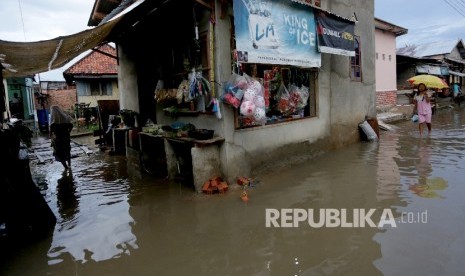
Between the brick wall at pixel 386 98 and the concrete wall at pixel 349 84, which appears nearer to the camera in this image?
the concrete wall at pixel 349 84

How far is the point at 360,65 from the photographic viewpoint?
35.1 feet

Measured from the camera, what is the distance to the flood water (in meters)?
3.59

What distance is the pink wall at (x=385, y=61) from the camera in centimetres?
1983

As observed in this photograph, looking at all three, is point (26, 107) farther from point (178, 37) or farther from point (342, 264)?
point (342, 264)

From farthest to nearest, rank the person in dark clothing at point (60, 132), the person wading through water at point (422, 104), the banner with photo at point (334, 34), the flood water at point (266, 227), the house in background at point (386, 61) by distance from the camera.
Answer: the house in background at point (386, 61), the person wading through water at point (422, 104), the person in dark clothing at point (60, 132), the banner with photo at point (334, 34), the flood water at point (266, 227)

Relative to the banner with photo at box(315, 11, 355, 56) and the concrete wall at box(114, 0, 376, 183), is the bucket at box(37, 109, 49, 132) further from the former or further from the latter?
the banner with photo at box(315, 11, 355, 56)

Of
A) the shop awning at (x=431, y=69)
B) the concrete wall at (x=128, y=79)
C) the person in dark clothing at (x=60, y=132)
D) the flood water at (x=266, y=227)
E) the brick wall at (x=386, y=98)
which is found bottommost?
the flood water at (x=266, y=227)

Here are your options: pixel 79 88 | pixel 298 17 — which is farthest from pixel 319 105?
pixel 79 88

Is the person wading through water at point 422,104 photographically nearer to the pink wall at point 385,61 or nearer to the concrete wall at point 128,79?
the concrete wall at point 128,79

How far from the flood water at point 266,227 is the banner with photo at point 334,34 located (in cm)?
298

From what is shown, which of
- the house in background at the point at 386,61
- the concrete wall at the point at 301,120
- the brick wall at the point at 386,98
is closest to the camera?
the concrete wall at the point at 301,120

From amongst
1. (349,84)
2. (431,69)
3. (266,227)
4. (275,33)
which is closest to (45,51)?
(275,33)

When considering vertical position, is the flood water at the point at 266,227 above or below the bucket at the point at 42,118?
below

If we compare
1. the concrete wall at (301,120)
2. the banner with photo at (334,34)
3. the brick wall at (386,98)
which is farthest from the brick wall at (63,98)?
the banner with photo at (334,34)
